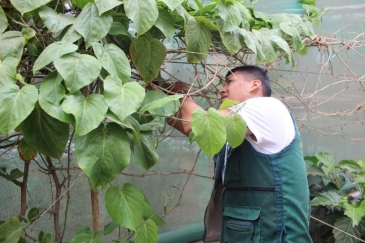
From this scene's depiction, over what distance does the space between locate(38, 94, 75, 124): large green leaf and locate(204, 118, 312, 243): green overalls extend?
63 centimetres

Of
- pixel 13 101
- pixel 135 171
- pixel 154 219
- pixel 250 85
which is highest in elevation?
Result: pixel 13 101

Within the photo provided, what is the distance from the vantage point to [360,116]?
10.1ft

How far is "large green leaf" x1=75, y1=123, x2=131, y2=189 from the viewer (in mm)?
882

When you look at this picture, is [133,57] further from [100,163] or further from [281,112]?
[281,112]

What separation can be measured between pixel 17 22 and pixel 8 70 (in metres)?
0.20

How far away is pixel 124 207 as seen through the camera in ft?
3.51

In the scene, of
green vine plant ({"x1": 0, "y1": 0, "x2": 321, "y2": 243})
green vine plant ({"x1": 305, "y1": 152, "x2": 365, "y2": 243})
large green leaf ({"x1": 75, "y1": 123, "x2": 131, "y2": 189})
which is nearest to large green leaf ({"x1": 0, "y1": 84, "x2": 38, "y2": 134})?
green vine plant ({"x1": 0, "y1": 0, "x2": 321, "y2": 243})

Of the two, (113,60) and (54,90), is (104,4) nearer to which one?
(113,60)

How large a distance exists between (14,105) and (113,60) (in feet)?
0.84

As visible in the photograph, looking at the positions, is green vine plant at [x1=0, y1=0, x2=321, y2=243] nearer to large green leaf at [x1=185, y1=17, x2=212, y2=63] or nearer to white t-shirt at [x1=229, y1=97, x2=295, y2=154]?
large green leaf at [x1=185, y1=17, x2=212, y2=63]

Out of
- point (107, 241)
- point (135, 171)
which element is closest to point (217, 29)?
point (135, 171)

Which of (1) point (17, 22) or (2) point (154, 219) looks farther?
(2) point (154, 219)

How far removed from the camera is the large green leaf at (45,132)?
3.00 ft

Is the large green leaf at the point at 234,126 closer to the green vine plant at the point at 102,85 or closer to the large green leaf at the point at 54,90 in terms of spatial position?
the green vine plant at the point at 102,85
